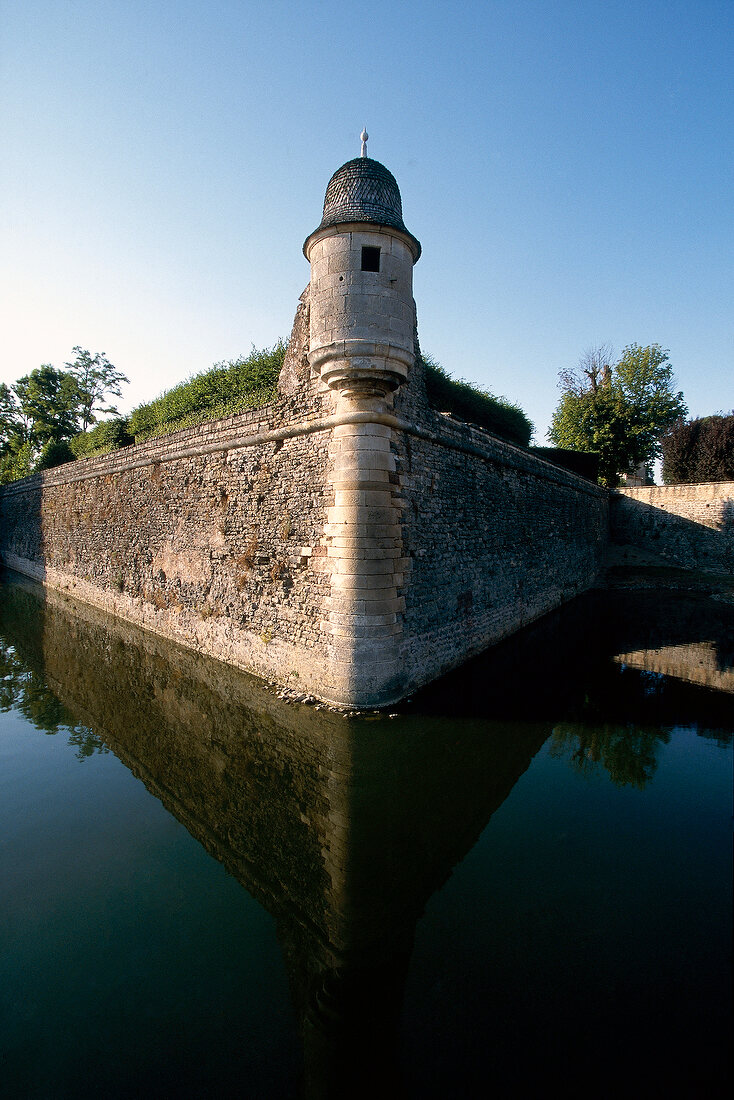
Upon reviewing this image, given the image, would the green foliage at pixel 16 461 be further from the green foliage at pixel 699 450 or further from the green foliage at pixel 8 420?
the green foliage at pixel 699 450

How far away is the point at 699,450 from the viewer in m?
26.2

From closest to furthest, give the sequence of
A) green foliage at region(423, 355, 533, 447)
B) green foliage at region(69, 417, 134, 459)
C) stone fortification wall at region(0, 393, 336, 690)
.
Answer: stone fortification wall at region(0, 393, 336, 690) < green foliage at region(423, 355, 533, 447) < green foliage at region(69, 417, 134, 459)

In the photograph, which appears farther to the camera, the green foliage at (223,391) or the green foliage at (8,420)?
the green foliage at (8,420)

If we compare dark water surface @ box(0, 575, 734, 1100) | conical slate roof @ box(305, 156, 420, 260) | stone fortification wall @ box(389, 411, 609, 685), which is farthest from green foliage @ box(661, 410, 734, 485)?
conical slate roof @ box(305, 156, 420, 260)

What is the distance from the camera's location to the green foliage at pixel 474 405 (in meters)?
16.0

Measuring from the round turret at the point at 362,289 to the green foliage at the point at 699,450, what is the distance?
2473 cm

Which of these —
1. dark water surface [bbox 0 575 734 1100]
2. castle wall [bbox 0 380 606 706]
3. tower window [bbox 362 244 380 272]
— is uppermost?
tower window [bbox 362 244 380 272]

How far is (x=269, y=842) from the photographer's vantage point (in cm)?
441

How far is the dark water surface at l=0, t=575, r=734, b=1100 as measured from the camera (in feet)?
8.50

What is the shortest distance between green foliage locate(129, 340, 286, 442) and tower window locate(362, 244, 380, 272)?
520cm

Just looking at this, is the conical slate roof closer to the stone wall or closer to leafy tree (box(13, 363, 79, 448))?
the stone wall

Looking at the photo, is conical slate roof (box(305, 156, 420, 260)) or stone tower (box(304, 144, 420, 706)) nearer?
stone tower (box(304, 144, 420, 706))

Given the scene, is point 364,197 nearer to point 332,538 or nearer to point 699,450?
point 332,538

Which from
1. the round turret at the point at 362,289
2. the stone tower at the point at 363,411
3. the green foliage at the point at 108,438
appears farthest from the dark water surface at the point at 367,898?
the green foliage at the point at 108,438
